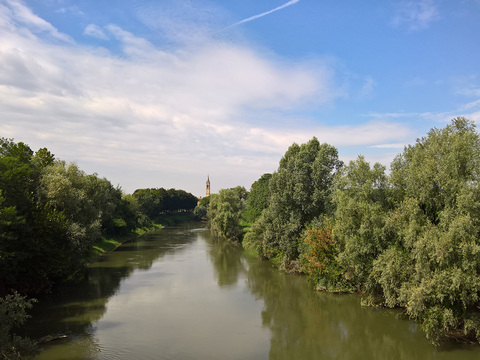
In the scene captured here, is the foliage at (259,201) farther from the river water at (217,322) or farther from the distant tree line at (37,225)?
the distant tree line at (37,225)

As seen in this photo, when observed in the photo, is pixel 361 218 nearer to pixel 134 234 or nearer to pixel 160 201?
pixel 134 234

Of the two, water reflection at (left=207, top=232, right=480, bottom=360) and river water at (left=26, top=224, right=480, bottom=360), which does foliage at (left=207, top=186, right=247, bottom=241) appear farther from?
water reflection at (left=207, top=232, right=480, bottom=360)

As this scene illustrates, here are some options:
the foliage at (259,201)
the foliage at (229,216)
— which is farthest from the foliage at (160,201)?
the foliage at (259,201)

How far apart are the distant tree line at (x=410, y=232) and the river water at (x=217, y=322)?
6.51 feet

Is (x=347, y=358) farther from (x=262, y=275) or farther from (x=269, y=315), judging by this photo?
(x=262, y=275)

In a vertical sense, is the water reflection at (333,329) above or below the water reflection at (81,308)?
below

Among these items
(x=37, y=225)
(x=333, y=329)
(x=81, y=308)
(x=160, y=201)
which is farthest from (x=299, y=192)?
(x=160, y=201)

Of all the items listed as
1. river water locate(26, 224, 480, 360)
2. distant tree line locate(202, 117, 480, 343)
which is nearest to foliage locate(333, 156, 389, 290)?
distant tree line locate(202, 117, 480, 343)

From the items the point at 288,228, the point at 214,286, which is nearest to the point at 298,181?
the point at 288,228

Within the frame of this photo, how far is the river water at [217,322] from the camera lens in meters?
21.6

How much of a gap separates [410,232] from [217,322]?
1523 centimetres

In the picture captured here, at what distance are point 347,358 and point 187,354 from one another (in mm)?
9560

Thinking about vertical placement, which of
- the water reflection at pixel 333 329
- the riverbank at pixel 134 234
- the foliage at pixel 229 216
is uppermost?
the foliage at pixel 229 216

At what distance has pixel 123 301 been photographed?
32156 millimetres
